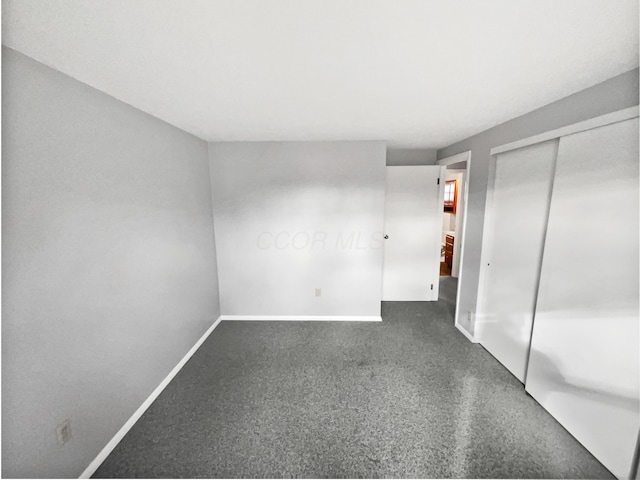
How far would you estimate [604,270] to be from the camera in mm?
1331

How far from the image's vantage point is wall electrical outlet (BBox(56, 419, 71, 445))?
1188 millimetres

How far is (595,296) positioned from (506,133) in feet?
4.68

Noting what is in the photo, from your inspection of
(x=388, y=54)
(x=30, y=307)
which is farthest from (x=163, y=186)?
(x=388, y=54)

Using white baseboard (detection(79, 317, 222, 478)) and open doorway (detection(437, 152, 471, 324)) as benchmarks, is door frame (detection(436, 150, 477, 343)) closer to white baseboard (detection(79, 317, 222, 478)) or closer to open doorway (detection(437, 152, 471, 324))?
open doorway (detection(437, 152, 471, 324))

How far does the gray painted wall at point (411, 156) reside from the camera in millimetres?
3449

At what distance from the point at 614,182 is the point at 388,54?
1435mm

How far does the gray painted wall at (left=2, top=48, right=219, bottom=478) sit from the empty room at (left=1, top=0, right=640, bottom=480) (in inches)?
0.4

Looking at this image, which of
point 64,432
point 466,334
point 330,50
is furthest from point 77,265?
point 466,334

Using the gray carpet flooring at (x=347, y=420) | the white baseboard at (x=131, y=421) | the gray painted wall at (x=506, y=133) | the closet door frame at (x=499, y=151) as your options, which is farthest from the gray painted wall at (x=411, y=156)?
the white baseboard at (x=131, y=421)

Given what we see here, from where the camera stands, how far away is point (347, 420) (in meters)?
1.66

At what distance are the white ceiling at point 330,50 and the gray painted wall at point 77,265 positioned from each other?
0.24 m

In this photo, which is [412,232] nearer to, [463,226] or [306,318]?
[463,226]

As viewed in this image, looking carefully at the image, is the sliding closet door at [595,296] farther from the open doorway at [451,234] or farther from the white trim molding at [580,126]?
the open doorway at [451,234]

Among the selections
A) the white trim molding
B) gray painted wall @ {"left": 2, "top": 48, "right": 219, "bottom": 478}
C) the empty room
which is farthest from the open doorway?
gray painted wall @ {"left": 2, "top": 48, "right": 219, "bottom": 478}
